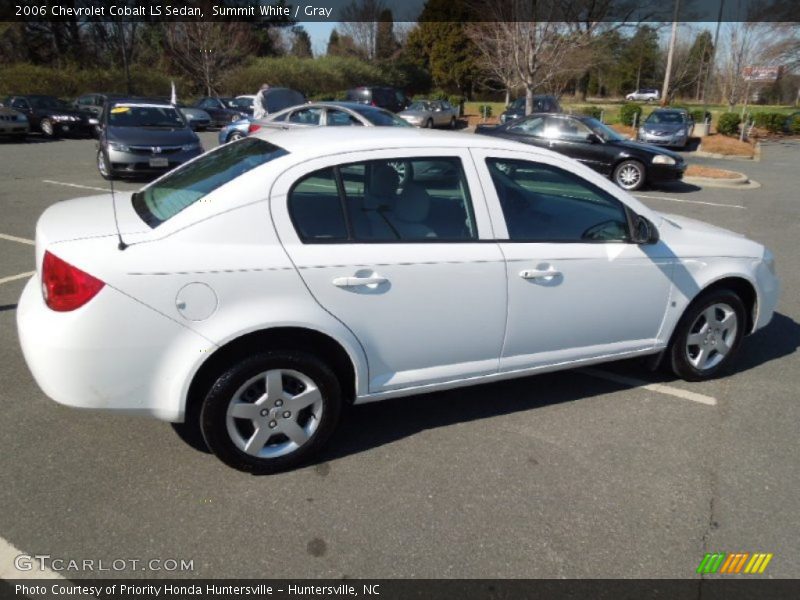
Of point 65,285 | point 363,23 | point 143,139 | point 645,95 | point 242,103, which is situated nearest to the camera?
point 65,285

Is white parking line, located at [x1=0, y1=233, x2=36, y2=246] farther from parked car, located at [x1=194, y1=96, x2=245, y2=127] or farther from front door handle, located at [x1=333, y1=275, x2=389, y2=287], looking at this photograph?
parked car, located at [x1=194, y1=96, x2=245, y2=127]

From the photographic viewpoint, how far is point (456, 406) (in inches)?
146

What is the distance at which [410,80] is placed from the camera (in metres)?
49.2

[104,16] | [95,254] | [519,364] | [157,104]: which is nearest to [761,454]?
[519,364]

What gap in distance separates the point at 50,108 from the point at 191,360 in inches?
916

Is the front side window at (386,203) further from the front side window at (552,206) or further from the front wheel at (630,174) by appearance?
the front wheel at (630,174)

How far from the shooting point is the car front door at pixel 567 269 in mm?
3244

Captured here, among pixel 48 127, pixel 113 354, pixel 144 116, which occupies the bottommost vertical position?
pixel 48 127

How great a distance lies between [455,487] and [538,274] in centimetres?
119

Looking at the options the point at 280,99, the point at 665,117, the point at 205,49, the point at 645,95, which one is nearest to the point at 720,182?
the point at 665,117

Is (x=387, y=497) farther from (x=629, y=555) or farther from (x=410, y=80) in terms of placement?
(x=410, y=80)

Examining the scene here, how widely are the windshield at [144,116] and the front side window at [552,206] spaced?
34.1ft

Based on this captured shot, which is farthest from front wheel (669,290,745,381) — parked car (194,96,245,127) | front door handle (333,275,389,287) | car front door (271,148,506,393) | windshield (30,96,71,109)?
parked car (194,96,245,127)

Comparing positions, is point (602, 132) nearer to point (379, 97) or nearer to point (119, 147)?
point (119, 147)
